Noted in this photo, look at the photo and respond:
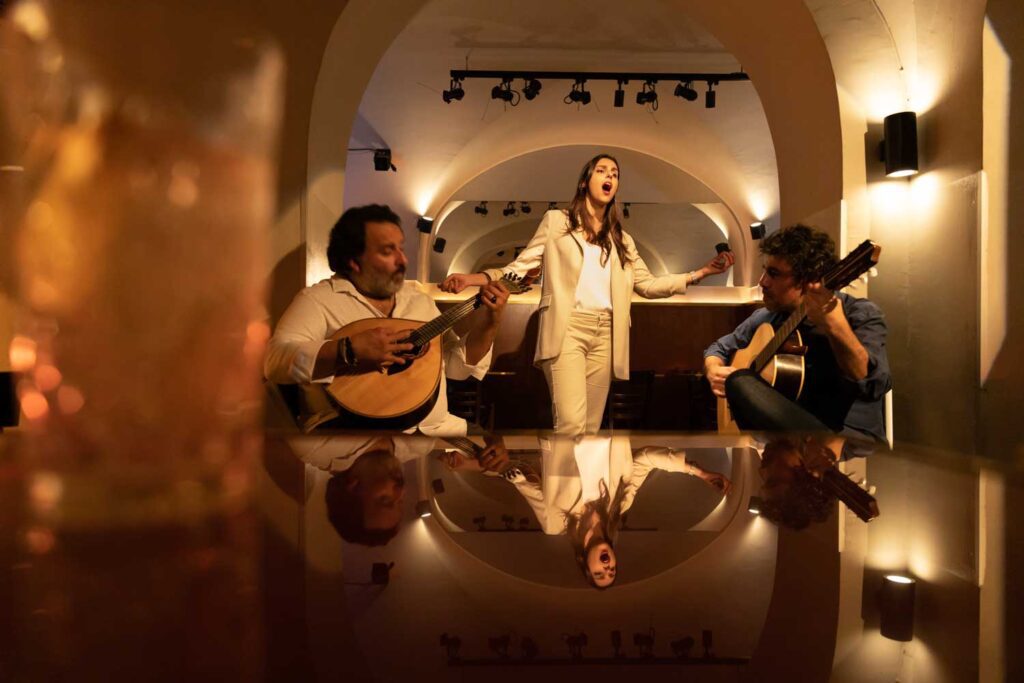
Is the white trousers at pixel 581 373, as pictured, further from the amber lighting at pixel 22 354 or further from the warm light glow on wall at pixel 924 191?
the amber lighting at pixel 22 354

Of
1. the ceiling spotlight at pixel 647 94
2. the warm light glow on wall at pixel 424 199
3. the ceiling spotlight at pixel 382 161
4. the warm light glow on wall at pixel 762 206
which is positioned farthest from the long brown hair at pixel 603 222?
the warm light glow on wall at pixel 762 206

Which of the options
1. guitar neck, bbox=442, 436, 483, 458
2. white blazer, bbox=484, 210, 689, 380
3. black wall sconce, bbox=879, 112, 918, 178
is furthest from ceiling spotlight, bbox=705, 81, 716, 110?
guitar neck, bbox=442, 436, 483, 458

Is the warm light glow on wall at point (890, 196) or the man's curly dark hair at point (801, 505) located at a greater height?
the warm light glow on wall at point (890, 196)

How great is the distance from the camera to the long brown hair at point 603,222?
2912 mm

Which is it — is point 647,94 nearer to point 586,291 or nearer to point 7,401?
point 586,291

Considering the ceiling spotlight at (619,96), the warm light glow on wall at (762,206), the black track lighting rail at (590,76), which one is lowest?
the warm light glow on wall at (762,206)

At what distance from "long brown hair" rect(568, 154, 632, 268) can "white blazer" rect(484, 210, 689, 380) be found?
3cm

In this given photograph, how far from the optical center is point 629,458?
2.48 feet

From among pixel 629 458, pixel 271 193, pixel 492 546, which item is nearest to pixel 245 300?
pixel 271 193

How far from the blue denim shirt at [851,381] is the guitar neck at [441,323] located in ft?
4.02

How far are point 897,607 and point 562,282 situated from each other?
103 inches

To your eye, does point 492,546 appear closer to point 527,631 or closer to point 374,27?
point 527,631

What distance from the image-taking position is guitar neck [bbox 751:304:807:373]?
7.57 ft

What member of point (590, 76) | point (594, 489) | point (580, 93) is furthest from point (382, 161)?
point (594, 489)
